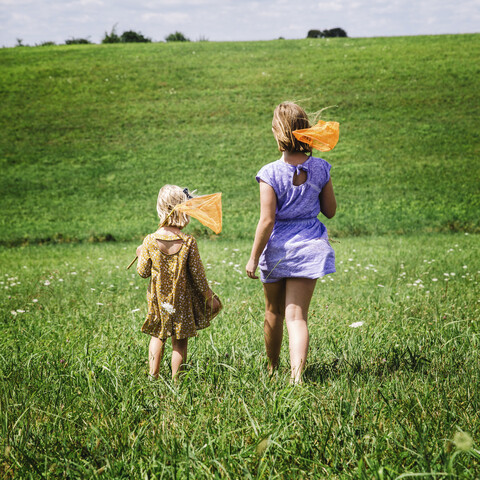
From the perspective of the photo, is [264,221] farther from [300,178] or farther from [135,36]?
[135,36]

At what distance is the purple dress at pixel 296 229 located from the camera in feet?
9.45

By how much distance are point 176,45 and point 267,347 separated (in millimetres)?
31658

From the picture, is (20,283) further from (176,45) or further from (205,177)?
(176,45)

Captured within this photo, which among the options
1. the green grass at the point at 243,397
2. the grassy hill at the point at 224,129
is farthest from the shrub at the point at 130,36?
the green grass at the point at 243,397

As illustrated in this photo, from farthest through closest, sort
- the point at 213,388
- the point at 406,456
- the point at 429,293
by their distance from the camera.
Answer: the point at 429,293 → the point at 213,388 → the point at 406,456

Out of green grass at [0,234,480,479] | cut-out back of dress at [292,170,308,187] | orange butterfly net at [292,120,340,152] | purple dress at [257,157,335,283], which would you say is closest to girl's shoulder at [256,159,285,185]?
purple dress at [257,157,335,283]

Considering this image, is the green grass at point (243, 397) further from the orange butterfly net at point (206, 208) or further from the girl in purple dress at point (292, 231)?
the orange butterfly net at point (206, 208)

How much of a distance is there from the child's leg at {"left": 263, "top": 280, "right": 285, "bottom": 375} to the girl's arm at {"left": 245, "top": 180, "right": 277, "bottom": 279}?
0.27 m

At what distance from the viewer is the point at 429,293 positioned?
4980 millimetres

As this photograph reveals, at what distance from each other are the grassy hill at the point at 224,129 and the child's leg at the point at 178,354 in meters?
8.60

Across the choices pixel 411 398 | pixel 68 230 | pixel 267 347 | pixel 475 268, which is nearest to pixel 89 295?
pixel 267 347

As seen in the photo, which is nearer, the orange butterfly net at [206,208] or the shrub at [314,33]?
the orange butterfly net at [206,208]

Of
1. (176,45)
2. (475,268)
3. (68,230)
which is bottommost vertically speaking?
(68,230)

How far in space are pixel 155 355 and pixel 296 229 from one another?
128 centimetres
